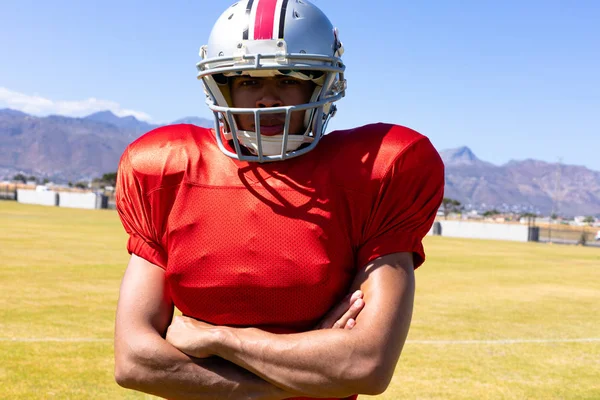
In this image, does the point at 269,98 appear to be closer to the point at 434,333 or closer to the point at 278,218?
the point at 278,218

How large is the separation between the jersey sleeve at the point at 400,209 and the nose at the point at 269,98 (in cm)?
48

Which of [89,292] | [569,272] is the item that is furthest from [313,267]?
[569,272]

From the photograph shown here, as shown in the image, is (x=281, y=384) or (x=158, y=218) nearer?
(x=281, y=384)

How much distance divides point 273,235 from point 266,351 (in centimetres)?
40

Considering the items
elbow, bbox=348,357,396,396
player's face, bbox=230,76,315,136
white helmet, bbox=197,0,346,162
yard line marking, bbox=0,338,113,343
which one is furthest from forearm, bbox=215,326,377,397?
yard line marking, bbox=0,338,113,343

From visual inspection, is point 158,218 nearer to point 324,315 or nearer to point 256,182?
point 256,182

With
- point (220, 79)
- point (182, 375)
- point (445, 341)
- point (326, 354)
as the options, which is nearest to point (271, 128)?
point (220, 79)

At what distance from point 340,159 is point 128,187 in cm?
83

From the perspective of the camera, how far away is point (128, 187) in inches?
110

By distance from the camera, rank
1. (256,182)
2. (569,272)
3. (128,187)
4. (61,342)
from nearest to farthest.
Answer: (256,182), (128,187), (61,342), (569,272)

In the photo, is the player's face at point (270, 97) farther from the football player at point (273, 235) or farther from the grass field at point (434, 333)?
the grass field at point (434, 333)

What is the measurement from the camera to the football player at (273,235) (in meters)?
2.51

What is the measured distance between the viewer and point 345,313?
255cm

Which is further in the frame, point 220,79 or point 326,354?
point 220,79
